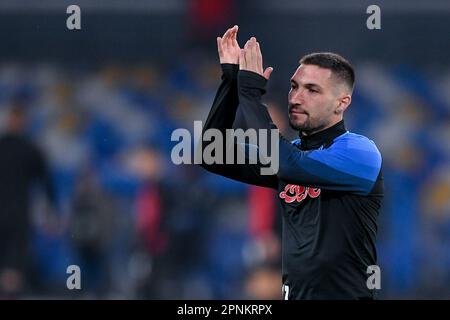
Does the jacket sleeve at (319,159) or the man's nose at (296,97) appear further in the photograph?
the man's nose at (296,97)

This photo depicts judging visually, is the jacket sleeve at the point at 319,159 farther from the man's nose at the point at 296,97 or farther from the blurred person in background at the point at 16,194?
the blurred person in background at the point at 16,194

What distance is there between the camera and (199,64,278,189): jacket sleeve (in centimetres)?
359

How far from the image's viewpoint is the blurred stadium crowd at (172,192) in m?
8.70

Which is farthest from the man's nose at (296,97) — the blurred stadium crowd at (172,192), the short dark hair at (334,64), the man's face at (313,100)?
the blurred stadium crowd at (172,192)

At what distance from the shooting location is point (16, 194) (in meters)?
8.05

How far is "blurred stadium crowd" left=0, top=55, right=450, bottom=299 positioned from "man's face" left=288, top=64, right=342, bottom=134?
448cm

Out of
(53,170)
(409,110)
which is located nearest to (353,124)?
(409,110)

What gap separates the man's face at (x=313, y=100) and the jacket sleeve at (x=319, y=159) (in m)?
0.09

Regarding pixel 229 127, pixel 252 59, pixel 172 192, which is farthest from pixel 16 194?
pixel 252 59

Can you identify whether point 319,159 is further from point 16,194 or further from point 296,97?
point 16,194

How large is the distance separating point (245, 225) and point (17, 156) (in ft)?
7.69

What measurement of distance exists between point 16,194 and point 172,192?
4.60 ft

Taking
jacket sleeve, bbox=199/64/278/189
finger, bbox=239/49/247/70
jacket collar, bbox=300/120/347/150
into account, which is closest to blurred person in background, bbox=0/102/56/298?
jacket sleeve, bbox=199/64/278/189
